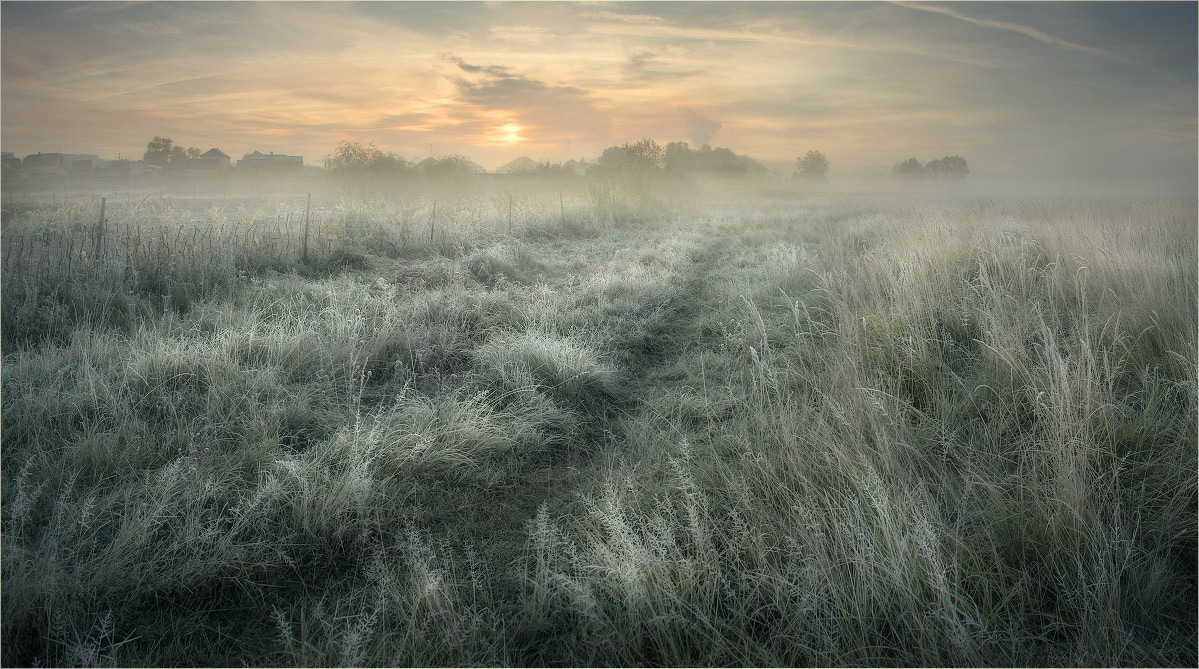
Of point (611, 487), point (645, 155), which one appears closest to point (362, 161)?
point (645, 155)

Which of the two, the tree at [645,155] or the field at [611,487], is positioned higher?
the tree at [645,155]

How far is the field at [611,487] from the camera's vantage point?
1.94 meters

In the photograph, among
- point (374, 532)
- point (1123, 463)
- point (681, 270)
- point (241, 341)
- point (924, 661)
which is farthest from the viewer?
point (681, 270)

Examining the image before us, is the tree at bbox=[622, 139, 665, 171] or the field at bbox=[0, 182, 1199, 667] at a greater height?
the tree at bbox=[622, 139, 665, 171]

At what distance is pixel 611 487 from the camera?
99.7 inches

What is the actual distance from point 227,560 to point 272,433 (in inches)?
49.0

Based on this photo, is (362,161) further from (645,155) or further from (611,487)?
(611,487)

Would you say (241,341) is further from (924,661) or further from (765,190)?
(765,190)

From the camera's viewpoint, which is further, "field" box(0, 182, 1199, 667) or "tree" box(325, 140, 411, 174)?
"tree" box(325, 140, 411, 174)

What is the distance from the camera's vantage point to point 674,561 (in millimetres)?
2152

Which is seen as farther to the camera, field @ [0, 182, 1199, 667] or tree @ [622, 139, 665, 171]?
tree @ [622, 139, 665, 171]

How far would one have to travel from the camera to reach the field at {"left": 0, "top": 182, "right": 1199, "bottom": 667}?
76.4 inches

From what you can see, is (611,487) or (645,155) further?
(645,155)

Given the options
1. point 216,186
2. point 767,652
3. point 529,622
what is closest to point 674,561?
point 767,652
